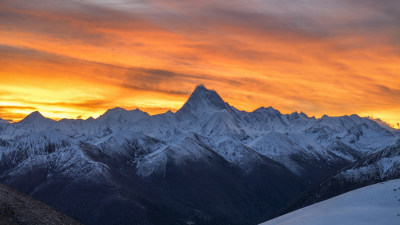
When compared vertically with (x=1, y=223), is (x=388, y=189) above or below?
above

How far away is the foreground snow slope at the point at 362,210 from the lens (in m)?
55.4

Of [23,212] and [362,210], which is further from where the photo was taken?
[23,212]

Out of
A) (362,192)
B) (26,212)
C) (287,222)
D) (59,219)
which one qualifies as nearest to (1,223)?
(26,212)

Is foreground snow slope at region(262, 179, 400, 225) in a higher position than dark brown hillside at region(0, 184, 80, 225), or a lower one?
higher

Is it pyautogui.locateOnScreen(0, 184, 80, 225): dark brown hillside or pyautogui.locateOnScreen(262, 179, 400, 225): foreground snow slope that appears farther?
pyautogui.locateOnScreen(0, 184, 80, 225): dark brown hillside

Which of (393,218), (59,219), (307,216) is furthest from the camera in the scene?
(59,219)

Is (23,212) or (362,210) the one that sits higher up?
(362,210)

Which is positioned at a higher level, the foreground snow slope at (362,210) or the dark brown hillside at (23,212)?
the foreground snow slope at (362,210)

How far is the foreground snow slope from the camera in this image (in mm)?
55438

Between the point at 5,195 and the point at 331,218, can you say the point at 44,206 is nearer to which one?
the point at 5,195

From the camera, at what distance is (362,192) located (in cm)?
7081

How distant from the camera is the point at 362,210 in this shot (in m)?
59.2

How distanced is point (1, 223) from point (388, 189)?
49.0 meters

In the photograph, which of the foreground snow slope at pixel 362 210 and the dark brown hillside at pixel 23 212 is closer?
the foreground snow slope at pixel 362 210
